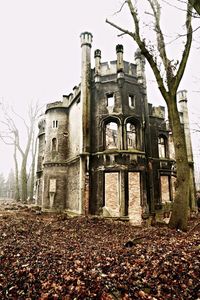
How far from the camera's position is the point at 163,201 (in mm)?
16547

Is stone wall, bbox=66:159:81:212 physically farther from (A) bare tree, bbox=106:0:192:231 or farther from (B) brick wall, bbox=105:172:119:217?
(A) bare tree, bbox=106:0:192:231

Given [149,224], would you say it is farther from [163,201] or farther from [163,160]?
[163,160]

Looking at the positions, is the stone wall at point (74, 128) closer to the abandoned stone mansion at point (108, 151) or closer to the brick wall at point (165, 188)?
the abandoned stone mansion at point (108, 151)

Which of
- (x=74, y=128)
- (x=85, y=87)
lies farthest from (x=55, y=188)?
(x=85, y=87)

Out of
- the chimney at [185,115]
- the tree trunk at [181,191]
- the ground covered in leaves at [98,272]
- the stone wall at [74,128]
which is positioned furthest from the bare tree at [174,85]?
the chimney at [185,115]

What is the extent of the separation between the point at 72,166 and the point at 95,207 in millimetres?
4767

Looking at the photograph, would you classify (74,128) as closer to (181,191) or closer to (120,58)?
(120,58)

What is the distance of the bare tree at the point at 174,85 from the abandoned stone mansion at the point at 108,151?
453 centimetres

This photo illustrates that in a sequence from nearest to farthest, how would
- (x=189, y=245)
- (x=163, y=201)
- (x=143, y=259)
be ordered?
(x=143, y=259) → (x=189, y=245) → (x=163, y=201)

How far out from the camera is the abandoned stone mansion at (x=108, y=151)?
13.7m

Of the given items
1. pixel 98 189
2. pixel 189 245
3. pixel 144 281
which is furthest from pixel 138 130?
pixel 144 281

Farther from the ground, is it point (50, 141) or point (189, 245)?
point (50, 141)

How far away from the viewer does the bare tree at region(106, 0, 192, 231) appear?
28.2ft

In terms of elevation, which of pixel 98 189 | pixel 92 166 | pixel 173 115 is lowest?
pixel 98 189
